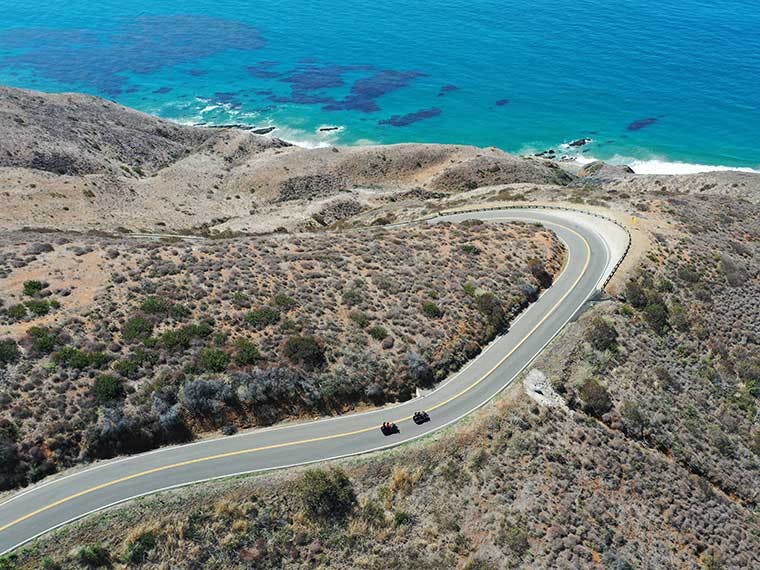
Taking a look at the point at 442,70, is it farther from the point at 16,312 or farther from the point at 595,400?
the point at 16,312

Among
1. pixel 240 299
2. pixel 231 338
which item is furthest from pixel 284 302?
pixel 231 338

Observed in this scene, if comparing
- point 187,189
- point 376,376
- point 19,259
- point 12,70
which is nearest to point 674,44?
point 187,189

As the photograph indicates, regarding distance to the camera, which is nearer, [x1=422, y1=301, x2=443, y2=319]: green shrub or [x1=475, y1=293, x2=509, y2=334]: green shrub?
[x1=422, y1=301, x2=443, y2=319]: green shrub

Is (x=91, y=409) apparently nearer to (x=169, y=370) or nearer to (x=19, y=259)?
(x=169, y=370)

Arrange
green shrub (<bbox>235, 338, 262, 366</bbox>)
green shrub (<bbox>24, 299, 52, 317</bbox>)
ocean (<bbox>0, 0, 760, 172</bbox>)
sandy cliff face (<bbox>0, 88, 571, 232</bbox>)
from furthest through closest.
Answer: ocean (<bbox>0, 0, 760, 172</bbox>) < sandy cliff face (<bbox>0, 88, 571, 232</bbox>) < green shrub (<bbox>24, 299, 52, 317</bbox>) < green shrub (<bbox>235, 338, 262, 366</bbox>)

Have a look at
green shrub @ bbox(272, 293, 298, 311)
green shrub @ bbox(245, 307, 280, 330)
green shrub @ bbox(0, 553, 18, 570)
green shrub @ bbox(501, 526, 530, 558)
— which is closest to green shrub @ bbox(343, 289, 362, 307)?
green shrub @ bbox(272, 293, 298, 311)

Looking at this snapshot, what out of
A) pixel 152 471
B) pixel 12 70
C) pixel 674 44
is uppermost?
pixel 674 44

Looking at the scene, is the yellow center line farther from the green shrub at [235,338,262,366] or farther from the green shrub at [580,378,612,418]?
the green shrub at [580,378,612,418]

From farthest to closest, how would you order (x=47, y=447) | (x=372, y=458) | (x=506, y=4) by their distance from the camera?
1. (x=506, y=4)
2. (x=372, y=458)
3. (x=47, y=447)
